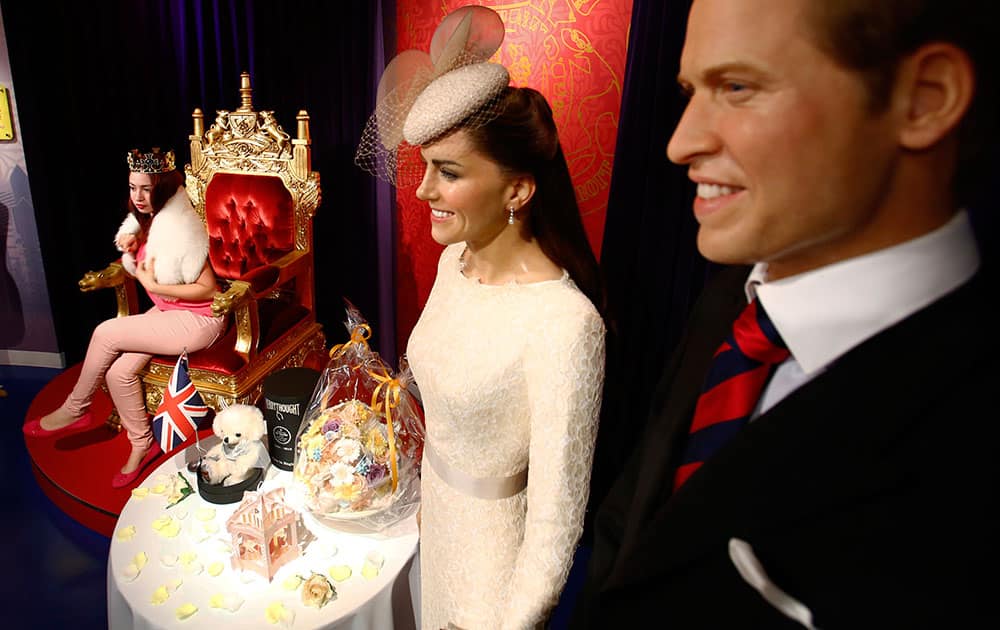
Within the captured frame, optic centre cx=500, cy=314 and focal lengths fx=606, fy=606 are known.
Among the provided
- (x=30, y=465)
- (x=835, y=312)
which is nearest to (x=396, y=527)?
(x=835, y=312)

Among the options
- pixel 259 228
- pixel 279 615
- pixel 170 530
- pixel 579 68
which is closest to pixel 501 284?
pixel 279 615

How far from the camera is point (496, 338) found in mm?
1258

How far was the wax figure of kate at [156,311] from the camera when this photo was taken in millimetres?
2646

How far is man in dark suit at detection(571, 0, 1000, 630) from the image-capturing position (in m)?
0.50

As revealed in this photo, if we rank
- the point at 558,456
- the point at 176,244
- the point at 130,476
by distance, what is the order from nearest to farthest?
the point at 558,456, the point at 130,476, the point at 176,244

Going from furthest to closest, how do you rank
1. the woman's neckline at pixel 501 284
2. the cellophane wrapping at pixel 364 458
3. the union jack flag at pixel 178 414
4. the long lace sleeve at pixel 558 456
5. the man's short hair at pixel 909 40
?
the union jack flag at pixel 178 414
the cellophane wrapping at pixel 364 458
the woman's neckline at pixel 501 284
the long lace sleeve at pixel 558 456
the man's short hair at pixel 909 40

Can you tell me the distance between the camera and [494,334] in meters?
1.27

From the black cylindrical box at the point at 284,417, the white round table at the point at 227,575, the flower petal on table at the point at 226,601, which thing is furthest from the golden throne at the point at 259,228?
the flower petal on table at the point at 226,601

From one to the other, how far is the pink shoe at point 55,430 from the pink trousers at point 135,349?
0.26 m

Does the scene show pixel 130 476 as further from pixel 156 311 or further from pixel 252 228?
pixel 252 228

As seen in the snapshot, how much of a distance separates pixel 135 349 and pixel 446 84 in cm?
219

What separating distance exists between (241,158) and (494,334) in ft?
8.38

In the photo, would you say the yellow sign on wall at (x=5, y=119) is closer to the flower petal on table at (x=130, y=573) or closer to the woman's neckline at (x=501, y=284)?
the flower petal on table at (x=130, y=573)

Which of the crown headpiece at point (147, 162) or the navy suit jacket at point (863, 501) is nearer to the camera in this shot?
the navy suit jacket at point (863, 501)
